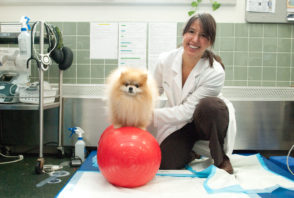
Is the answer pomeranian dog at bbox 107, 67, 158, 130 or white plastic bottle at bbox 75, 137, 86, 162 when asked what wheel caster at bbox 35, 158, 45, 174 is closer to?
white plastic bottle at bbox 75, 137, 86, 162

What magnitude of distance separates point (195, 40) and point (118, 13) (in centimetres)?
106

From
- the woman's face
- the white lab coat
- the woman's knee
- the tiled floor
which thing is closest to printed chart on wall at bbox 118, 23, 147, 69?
the white lab coat

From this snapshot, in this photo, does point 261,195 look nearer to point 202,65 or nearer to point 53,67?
point 202,65

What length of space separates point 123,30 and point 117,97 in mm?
1162

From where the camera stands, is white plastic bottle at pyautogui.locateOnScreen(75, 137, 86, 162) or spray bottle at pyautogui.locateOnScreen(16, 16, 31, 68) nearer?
spray bottle at pyautogui.locateOnScreen(16, 16, 31, 68)

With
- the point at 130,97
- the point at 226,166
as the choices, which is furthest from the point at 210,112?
the point at 130,97

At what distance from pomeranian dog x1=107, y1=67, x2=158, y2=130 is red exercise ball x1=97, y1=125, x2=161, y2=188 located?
6 centimetres

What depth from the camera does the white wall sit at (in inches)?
85.2

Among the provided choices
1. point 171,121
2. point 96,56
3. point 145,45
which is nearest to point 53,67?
point 96,56

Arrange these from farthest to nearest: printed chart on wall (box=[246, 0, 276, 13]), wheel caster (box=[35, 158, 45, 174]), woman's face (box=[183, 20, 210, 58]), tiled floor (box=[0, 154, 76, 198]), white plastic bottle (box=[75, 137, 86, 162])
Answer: printed chart on wall (box=[246, 0, 276, 13]), white plastic bottle (box=[75, 137, 86, 162]), wheel caster (box=[35, 158, 45, 174]), woman's face (box=[183, 20, 210, 58]), tiled floor (box=[0, 154, 76, 198])

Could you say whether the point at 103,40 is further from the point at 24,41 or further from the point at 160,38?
the point at 24,41

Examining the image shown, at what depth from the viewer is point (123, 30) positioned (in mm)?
2176

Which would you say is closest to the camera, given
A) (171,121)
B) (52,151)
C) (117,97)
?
(117,97)

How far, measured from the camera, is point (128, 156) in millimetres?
1109
